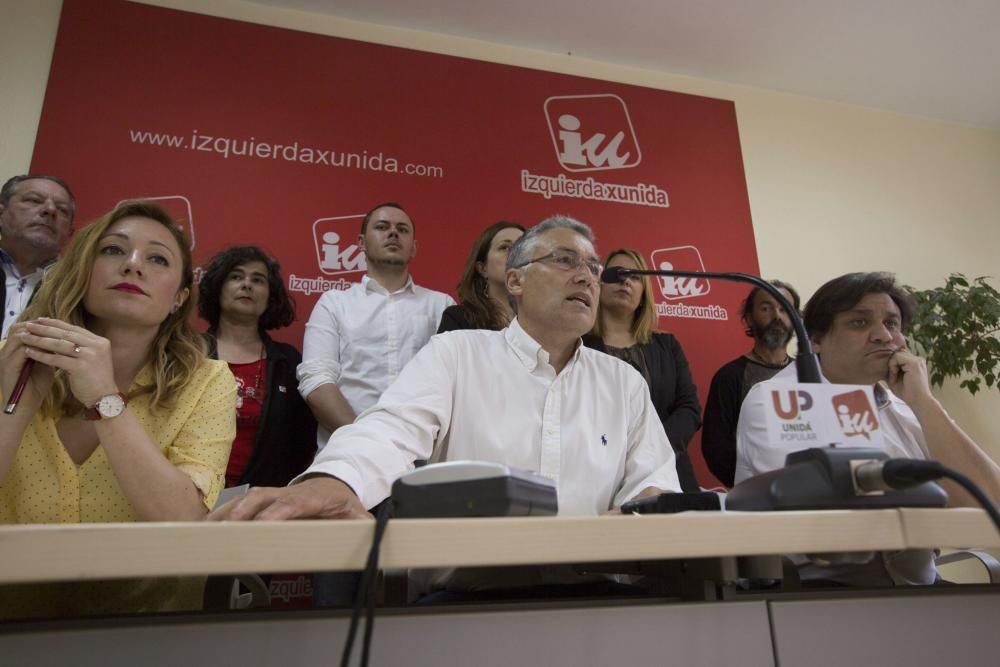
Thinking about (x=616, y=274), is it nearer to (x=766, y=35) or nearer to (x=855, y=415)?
(x=855, y=415)

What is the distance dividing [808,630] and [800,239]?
3436 millimetres

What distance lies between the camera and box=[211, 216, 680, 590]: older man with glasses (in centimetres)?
132

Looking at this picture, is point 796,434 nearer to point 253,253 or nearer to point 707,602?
point 707,602

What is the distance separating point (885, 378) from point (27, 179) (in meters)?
2.78

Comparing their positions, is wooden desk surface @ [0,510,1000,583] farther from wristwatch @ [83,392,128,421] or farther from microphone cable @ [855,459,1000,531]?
wristwatch @ [83,392,128,421]

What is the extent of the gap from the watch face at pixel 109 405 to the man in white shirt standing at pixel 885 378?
3.62ft

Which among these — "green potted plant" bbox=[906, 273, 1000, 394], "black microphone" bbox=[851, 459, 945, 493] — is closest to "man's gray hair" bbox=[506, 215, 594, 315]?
"black microphone" bbox=[851, 459, 945, 493]

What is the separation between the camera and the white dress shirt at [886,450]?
2.78 ft

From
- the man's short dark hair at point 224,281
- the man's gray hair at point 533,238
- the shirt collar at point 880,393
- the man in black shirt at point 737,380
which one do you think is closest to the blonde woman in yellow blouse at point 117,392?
the man's gray hair at point 533,238

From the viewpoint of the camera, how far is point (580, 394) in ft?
4.87

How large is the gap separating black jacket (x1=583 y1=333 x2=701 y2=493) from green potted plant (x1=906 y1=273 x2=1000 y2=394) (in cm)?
172

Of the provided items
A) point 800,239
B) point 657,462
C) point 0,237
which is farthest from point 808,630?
point 800,239

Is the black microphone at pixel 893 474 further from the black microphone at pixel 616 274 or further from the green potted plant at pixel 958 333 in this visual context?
the green potted plant at pixel 958 333

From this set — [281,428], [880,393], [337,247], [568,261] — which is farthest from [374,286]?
[880,393]
